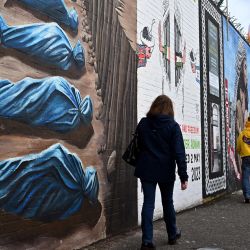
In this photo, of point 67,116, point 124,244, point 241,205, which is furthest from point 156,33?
point 241,205

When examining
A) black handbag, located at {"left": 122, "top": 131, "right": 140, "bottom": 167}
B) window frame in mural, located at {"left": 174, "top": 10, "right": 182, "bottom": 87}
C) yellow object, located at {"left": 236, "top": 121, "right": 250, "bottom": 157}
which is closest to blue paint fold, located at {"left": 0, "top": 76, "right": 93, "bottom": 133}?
black handbag, located at {"left": 122, "top": 131, "right": 140, "bottom": 167}

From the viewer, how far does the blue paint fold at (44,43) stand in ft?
13.5

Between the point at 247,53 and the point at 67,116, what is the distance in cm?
1088

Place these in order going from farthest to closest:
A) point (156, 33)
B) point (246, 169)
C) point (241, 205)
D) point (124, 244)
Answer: point (246, 169) < point (241, 205) < point (156, 33) < point (124, 244)

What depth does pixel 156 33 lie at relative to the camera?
7.32 metres

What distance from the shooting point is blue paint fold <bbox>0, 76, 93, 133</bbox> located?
410 cm

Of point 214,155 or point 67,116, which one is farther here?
point 214,155

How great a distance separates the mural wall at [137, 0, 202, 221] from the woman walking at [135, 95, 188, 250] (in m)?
1.38

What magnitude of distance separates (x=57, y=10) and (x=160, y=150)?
1.89 metres

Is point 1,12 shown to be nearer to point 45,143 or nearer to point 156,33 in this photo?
point 45,143

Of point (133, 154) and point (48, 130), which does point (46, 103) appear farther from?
point (133, 154)

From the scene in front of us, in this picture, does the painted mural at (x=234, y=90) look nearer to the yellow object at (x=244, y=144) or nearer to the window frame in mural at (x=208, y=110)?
the window frame in mural at (x=208, y=110)

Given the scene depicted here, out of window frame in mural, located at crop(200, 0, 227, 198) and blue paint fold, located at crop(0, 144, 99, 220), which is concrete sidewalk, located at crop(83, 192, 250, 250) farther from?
window frame in mural, located at crop(200, 0, 227, 198)

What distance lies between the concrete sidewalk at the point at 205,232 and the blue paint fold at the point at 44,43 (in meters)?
2.13
